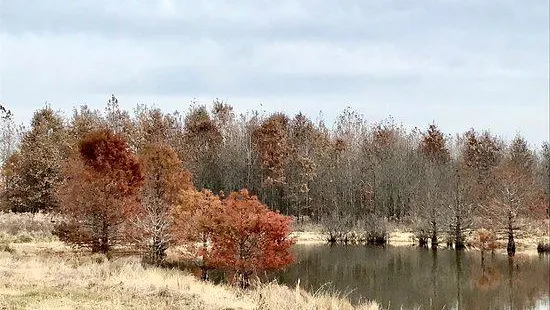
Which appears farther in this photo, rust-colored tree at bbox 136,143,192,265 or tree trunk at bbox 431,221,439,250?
tree trunk at bbox 431,221,439,250

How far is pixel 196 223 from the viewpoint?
78.5 feet

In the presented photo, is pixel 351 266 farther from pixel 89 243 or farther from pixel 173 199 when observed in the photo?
pixel 89 243

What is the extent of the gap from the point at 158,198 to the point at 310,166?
32.4 meters

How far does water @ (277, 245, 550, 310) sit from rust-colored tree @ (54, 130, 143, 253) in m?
8.41

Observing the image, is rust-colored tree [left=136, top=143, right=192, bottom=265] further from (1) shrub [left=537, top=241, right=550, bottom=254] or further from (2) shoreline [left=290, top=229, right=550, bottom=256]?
(1) shrub [left=537, top=241, right=550, bottom=254]

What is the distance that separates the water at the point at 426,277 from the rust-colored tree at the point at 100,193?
8.41m

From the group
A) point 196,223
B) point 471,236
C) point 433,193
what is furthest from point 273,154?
point 196,223

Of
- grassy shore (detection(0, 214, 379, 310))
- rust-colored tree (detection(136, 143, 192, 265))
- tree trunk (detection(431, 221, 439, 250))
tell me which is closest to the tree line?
tree trunk (detection(431, 221, 439, 250))

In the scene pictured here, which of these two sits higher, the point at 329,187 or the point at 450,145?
the point at 450,145

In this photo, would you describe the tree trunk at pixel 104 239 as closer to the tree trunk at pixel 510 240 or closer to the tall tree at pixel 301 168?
the tree trunk at pixel 510 240

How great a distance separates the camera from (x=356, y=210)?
5691 cm

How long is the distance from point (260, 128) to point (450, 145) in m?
30.9

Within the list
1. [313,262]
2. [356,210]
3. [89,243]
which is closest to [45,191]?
[89,243]

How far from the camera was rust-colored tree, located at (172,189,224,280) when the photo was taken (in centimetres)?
2325
